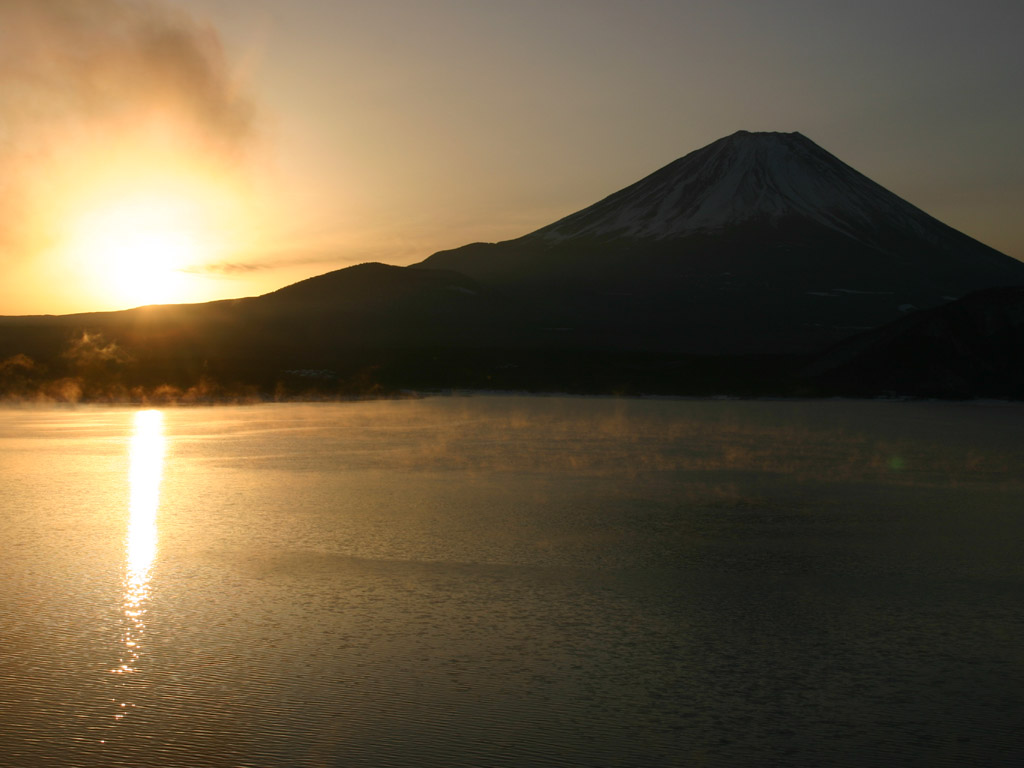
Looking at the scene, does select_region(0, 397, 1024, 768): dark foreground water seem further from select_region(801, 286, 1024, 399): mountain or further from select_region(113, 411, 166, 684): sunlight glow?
select_region(801, 286, 1024, 399): mountain

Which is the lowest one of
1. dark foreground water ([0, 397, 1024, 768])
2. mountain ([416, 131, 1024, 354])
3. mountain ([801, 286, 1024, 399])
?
dark foreground water ([0, 397, 1024, 768])

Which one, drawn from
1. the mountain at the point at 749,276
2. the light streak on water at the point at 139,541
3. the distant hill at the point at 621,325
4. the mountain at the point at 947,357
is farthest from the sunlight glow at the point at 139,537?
A: the mountain at the point at 749,276

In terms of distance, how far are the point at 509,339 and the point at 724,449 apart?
3909 inches

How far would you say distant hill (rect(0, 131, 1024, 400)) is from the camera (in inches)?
2317

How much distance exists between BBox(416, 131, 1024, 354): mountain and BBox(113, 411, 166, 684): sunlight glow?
10285cm

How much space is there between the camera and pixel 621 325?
455ft

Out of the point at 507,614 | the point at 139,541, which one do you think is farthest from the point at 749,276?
the point at 507,614

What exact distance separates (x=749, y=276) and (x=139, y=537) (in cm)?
16324

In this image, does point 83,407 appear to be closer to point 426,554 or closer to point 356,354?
point 426,554

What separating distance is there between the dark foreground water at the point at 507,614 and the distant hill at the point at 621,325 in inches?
1396

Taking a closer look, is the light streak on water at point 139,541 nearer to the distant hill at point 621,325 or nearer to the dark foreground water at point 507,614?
the dark foreground water at point 507,614

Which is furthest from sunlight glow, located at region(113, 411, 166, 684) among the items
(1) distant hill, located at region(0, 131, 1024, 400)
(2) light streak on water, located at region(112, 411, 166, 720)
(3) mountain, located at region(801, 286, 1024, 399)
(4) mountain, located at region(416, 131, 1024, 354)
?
(4) mountain, located at region(416, 131, 1024, 354)

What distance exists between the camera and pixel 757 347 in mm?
125812

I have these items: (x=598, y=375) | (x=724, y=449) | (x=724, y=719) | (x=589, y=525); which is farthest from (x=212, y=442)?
(x=598, y=375)
